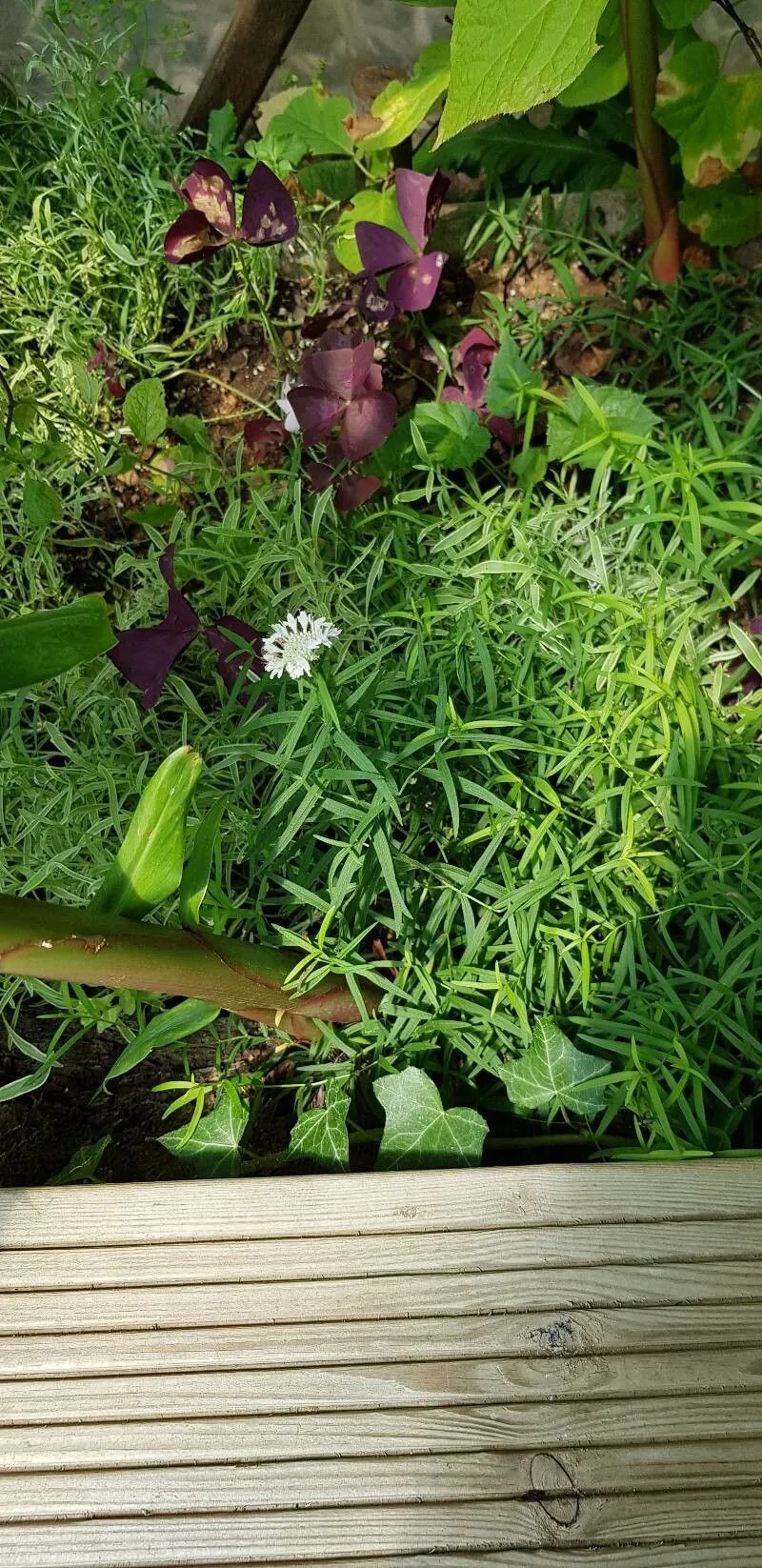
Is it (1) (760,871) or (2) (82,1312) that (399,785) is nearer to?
(1) (760,871)

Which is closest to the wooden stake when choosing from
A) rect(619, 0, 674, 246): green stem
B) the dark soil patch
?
rect(619, 0, 674, 246): green stem

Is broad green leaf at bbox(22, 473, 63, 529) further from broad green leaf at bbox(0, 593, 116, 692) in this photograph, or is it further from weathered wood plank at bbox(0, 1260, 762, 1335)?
weathered wood plank at bbox(0, 1260, 762, 1335)

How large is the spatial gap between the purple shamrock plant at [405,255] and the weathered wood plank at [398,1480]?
1472mm

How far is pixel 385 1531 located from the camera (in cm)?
81

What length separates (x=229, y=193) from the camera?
1.51 meters

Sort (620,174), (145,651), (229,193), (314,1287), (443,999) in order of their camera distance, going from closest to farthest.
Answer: (314,1287) → (443,999) → (145,651) → (229,193) → (620,174)

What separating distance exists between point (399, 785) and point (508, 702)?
0.20m

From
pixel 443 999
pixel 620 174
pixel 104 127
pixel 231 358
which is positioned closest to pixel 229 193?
pixel 231 358

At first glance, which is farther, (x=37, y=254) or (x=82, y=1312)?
(x=37, y=254)

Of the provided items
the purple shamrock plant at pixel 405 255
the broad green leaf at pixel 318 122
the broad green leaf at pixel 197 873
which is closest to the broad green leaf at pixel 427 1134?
the broad green leaf at pixel 197 873

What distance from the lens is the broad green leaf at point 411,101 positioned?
55.9 inches

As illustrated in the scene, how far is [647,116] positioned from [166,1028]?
1.37m

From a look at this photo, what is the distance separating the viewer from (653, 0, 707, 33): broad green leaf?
4.43ft

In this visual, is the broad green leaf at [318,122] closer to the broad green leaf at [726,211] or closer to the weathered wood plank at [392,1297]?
the broad green leaf at [726,211]
